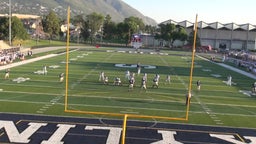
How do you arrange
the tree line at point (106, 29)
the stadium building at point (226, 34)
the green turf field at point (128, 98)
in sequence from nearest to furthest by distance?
the green turf field at point (128, 98) → the tree line at point (106, 29) → the stadium building at point (226, 34)

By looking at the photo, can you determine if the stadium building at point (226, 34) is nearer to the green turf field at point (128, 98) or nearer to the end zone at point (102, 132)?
the green turf field at point (128, 98)

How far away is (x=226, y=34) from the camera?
119750 millimetres

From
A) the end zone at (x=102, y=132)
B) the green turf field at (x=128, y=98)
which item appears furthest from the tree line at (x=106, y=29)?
the end zone at (x=102, y=132)

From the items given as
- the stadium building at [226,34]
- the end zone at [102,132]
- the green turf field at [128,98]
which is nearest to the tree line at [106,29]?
the stadium building at [226,34]

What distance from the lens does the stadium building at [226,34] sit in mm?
118812

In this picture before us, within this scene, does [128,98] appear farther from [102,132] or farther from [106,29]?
[106,29]

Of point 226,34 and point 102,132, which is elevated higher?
point 226,34

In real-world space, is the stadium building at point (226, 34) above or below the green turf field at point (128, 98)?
above

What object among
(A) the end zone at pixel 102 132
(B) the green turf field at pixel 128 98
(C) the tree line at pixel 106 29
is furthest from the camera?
(C) the tree line at pixel 106 29

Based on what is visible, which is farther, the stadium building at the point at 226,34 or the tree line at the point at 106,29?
the stadium building at the point at 226,34

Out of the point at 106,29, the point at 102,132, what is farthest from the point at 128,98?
the point at 106,29

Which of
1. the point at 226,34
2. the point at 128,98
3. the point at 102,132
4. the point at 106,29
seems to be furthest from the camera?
the point at 226,34

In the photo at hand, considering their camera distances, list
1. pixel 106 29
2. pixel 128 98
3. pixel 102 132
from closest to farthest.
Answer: pixel 102 132 < pixel 128 98 < pixel 106 29

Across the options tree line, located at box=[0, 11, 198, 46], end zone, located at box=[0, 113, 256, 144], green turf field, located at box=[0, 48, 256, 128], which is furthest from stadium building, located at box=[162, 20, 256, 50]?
end zone, located at box=[0, 113, 256, 144]
